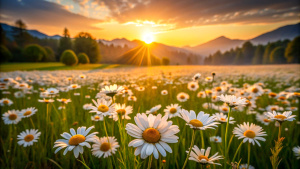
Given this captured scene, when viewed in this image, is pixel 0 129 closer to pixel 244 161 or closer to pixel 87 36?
pixel 244 161

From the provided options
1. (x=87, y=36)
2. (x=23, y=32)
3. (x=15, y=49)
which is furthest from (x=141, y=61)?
(x=23, y=32)

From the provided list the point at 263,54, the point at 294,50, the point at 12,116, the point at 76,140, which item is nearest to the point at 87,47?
the point at 12,116

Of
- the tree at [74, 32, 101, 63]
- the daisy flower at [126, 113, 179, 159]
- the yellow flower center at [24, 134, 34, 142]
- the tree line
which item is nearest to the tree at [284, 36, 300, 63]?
the tree line

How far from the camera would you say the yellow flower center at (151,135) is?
847 mm

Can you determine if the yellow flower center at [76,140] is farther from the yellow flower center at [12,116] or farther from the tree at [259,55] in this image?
the tree at [259,55]

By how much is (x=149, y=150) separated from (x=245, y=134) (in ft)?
3.62

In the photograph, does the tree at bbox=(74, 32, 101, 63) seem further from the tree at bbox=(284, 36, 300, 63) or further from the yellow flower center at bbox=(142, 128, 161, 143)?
the tree at bbox=(284, 36, 300, 63)

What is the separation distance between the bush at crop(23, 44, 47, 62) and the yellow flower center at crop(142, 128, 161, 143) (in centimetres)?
4207

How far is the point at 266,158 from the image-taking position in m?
1.65

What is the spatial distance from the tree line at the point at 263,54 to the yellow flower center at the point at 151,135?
A: 72.0 metres

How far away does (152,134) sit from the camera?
0.85 m

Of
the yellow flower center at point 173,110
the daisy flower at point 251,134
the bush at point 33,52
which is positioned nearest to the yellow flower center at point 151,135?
the daisy flower at point 251,134

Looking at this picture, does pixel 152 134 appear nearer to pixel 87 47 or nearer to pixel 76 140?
pixel 76 140

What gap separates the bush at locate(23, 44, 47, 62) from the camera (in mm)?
32394
